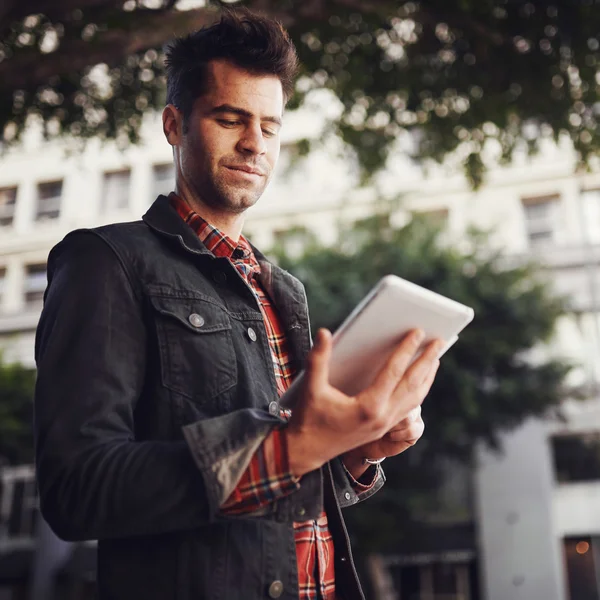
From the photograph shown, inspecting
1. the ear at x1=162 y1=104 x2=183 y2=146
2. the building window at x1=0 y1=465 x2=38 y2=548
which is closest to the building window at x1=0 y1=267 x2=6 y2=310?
the building window at x1=0 y1=465 x2=38 y2=548

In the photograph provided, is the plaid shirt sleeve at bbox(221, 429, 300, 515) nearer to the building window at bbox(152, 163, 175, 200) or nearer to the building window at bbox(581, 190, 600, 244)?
the building window at bbox(581, 190, 600, 244)

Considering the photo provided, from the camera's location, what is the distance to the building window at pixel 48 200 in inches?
1011

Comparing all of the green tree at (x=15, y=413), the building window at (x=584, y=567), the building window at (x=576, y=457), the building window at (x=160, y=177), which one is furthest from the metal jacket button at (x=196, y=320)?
the building window at (x=160, y=177)

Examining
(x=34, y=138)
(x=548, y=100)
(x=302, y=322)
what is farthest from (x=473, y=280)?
(x=34, y=138)

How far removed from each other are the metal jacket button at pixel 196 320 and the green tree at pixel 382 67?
15.8ft

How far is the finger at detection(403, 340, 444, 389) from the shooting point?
1.24 m

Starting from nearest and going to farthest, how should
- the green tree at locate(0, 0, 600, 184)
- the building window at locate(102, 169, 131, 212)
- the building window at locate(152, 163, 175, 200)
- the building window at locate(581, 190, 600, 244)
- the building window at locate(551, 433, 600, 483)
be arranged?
1. the green tree at locate(0, 0, 600, 184)
2. the building window at locate(551, 433, 600, 483)
3. the building window at locate(581, 190, 600, 244)
4. the building window at locate(152, 163, 175, 200)
5. the building window at locate(102, 169, 131, 212)

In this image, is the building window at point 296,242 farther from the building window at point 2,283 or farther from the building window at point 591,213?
the building window at point 2,283

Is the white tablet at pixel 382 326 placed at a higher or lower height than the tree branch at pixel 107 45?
lower

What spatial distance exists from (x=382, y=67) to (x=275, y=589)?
6937mm

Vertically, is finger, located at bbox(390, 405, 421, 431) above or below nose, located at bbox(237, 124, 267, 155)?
below

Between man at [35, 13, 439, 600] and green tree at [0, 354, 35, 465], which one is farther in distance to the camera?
green tree at [0, 354, 35, 465]

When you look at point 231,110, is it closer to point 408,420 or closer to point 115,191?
point 408,420

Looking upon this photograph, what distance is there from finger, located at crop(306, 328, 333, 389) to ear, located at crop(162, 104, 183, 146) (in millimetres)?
870
